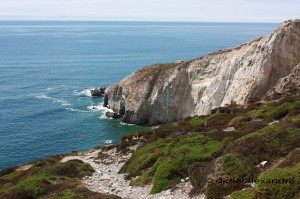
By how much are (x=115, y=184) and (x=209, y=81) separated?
51686 mm

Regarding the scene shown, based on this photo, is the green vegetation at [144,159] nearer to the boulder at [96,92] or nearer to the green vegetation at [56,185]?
the green vegetation at [56,185]

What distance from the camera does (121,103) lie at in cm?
8475

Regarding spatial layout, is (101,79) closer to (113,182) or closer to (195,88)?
(195,88)

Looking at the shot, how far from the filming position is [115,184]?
23.1 meters

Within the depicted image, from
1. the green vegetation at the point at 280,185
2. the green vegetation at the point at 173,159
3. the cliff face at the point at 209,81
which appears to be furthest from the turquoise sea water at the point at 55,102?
the green vegetation at the point at 280,185

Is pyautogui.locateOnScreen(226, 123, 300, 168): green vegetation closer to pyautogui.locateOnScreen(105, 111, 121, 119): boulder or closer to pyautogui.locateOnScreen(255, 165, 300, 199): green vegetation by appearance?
pyautogui.locateOnScreen(255, 165, 300, 199): green vegetation

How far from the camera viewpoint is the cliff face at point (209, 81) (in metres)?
56.1

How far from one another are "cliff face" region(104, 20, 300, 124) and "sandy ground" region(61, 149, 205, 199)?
23179 millimetres

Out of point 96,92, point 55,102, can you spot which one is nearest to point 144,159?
point 55,102

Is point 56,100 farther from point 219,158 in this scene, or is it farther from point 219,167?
point 219,167

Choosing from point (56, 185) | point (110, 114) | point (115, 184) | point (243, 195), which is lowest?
point (110, 114)

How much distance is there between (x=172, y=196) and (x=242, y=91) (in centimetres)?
4296

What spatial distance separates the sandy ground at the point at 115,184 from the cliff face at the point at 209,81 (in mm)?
23179

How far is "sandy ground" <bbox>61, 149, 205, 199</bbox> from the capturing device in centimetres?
1821
